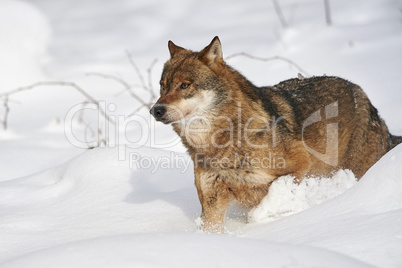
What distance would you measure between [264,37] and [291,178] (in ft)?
27.9

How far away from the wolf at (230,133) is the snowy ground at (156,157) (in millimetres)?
145

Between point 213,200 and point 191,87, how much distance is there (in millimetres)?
846

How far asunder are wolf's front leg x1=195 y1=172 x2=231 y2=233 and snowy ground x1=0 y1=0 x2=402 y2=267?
13cm

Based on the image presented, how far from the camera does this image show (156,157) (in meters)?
4.96

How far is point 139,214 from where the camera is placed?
12.6 feet

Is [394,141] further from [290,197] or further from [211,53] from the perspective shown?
[211,53]

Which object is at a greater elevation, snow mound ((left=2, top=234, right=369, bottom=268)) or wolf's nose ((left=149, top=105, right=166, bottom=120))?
wolf's nose ((left=149, top=105, right=166, bottom=120))

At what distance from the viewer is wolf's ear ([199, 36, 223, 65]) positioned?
3752 millimetres

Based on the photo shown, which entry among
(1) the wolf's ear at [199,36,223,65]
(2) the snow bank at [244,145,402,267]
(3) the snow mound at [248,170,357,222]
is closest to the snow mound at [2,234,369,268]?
(2) the snow bank at [244,145,402,267]

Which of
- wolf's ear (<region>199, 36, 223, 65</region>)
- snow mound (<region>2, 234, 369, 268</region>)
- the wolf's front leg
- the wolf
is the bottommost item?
snow mound (<region>2, 234, 369, 268</region>)

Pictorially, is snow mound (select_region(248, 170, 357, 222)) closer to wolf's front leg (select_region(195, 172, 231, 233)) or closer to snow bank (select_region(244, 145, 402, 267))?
wolf's front leg (select_region(195, 172, 231, 233))

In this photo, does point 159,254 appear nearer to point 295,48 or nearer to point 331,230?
point 331,230

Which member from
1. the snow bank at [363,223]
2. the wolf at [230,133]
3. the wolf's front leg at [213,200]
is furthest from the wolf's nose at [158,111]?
the snow bank at [363,223]

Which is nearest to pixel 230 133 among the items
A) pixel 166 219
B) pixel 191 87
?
pixel 191 87
